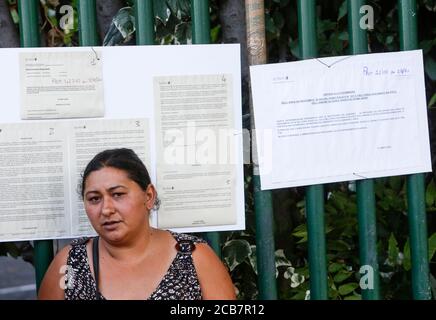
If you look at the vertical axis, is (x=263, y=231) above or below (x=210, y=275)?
above

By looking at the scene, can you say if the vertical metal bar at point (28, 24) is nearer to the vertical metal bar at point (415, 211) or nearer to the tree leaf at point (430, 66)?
the vertical metal bar at point (415, 211)

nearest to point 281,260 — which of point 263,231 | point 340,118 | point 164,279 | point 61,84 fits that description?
point 263,231

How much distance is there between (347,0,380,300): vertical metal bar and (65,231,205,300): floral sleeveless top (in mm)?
667

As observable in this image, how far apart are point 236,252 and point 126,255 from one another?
0.57 m

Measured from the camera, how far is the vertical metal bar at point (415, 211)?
2779 millimetres

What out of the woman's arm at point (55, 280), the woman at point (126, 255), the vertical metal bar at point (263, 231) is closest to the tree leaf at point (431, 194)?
the vertical metal bar at point (263, 231)

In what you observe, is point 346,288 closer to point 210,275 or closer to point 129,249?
point 210,275

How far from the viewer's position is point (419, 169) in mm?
2803

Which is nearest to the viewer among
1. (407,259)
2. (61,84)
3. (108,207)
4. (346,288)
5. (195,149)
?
(108,207)

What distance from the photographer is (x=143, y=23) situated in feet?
8.62

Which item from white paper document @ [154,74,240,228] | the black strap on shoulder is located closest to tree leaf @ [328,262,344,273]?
white paper document @ [154,74,240,228]

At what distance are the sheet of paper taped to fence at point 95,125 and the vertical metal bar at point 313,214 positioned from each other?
245mm

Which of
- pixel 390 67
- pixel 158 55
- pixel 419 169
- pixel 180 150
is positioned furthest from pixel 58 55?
pixel 419 169
